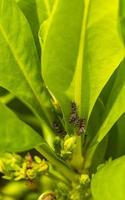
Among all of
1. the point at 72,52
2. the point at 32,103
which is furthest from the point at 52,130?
the point at 72,52

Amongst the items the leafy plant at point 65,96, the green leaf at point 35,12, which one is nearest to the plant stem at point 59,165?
the leafy plant at point 65,96

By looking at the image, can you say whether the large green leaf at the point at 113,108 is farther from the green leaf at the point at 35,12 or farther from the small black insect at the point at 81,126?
the green leaf at the point at 35,12

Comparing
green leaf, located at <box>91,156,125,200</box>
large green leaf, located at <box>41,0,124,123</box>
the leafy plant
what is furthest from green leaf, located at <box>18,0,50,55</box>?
green leaf, located at <box>91,156,125,200</box>

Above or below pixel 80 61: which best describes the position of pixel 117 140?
below

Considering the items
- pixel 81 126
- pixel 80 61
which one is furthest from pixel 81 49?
pixel 81 126

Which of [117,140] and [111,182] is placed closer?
[111,182]

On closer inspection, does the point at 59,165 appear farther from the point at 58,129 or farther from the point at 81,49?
the point at 81,49

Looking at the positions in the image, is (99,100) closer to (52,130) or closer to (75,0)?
(52,130)
